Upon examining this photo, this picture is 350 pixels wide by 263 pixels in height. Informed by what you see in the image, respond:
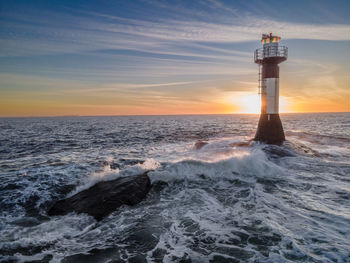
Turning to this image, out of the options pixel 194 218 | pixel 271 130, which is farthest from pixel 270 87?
pixel 194 218

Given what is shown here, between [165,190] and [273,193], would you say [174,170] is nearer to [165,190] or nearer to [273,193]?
[165,190]

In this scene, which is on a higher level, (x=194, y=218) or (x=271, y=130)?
(x=271, y=130)

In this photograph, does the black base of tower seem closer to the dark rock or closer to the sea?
the sea

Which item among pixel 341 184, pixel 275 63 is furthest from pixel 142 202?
pixel 275 63

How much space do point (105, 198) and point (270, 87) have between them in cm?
1551

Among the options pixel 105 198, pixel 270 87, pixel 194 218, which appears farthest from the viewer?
pixel 270 87

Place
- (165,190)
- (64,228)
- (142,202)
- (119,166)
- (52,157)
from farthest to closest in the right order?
1. (52,157)
2. (119,166)
3. (165,190)
4. (142,202)
5. (64,228)

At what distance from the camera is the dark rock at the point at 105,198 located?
6.42m

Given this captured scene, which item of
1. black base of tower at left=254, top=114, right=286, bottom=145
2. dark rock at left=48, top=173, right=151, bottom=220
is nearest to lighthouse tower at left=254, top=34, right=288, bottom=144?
black base of tower at left=254, top=114, right=286, bottom=145

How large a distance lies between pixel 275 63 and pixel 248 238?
15.8 m

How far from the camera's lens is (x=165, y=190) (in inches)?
325

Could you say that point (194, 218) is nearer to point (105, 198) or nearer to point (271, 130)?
point (105, 198)

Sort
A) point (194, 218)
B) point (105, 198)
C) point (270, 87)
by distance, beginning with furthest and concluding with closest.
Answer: point (270, 87) < point (105, 198) < point (194, 218)

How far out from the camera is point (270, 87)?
1686 centimetres
